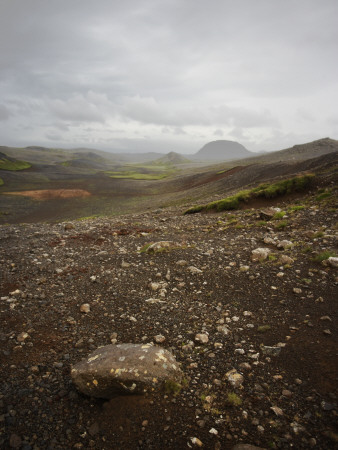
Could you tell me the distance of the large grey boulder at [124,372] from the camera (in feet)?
16.8

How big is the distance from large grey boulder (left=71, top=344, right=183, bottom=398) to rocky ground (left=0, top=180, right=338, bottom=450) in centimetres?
21

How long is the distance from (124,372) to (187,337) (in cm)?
233

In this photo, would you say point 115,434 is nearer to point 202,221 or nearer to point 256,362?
point 256,362

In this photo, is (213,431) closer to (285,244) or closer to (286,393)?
(286,393)

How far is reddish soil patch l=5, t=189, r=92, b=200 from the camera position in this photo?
71.6m

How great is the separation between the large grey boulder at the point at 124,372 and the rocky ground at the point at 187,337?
0.21 metres

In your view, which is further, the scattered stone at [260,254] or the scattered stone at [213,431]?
the scattered stone at [260,254]

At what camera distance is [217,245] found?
13.5m

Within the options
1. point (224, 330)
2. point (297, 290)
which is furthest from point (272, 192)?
point (224, 330)

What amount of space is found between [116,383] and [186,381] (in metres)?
1.55

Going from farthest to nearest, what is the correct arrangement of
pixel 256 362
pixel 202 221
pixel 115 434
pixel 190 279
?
pixel 202 221 → pixel 190 279 → pixel 256 362 → pixel 115 434

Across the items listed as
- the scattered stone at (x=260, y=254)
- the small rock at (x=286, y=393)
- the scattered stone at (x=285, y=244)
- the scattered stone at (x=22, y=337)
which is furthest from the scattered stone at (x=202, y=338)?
the scattered stone at (x=285, y=244)

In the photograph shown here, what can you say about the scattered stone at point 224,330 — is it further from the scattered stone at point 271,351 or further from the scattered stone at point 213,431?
the scattered stone at point 213,431

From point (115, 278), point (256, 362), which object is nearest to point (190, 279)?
point (115, 278)
